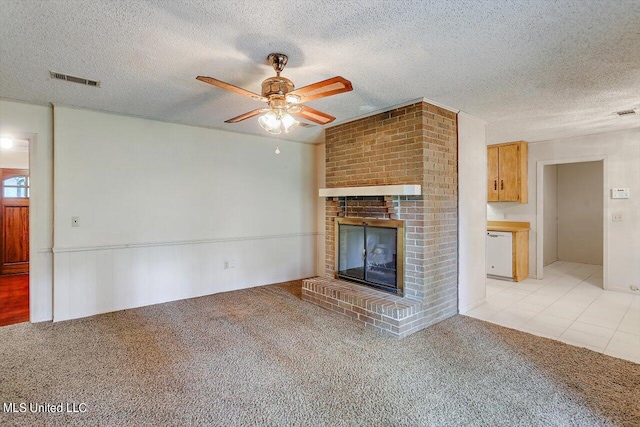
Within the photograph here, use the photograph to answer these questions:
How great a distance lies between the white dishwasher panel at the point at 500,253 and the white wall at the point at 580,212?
77.3 inches

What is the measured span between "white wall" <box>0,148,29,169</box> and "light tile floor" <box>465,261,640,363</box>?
7.50 metres

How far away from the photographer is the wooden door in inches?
225

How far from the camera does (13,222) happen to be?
5.83 m

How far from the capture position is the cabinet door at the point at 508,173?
213 inches

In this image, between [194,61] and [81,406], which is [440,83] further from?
[81,406]

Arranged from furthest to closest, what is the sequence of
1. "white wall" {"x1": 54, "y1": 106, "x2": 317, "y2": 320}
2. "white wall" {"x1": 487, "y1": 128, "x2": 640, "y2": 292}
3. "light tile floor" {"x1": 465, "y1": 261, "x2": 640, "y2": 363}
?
1. "white wall" {"x1": 487, "y1": 128, "x2": 640, "y2": 292}
2. "white wall" {"x1": 54, "y1": 106, "x2": 317, "y2": 320}
3. "light tile floor" {"x1": 465, "y1": 261, "x2": 640, "y2": 363}

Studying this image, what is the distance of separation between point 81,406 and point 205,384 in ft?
2.39

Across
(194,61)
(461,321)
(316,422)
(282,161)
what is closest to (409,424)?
(316,422)

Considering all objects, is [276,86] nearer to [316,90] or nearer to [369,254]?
[316,90]

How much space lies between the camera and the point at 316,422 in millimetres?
1838

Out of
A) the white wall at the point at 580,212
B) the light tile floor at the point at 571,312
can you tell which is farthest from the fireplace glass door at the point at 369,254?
the white wall at the point at 580,212

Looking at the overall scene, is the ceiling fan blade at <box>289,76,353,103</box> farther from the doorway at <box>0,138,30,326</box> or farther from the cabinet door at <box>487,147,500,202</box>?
the doorway at <box>0,138,30,326</box>

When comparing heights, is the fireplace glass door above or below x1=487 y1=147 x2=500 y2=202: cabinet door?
below

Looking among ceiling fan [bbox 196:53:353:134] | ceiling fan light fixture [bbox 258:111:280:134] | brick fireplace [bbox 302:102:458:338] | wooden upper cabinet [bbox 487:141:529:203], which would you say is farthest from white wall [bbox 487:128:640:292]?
ceiling fan light fixture [bbox 258:111:280:134]
